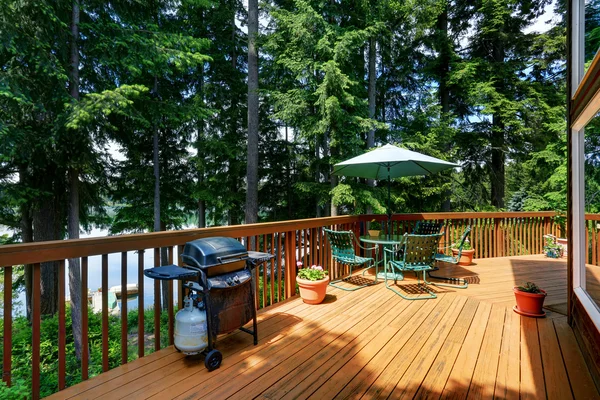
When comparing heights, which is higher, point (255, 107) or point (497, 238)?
point (255, 107)

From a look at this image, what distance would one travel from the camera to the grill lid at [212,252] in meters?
2.19

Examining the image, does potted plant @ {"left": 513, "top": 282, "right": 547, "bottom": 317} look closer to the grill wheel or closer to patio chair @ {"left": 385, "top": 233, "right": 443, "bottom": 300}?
patio chair @ {"left": 385, "top": 233, "right": 443, "bottom": 300}

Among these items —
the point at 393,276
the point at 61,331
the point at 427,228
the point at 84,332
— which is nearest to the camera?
the point at 61,331

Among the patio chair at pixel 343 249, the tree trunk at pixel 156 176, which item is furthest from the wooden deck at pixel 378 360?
the tree trunk at pixel 156 176

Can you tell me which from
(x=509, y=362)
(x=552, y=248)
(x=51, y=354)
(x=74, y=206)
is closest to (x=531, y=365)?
(x=509, y=362)

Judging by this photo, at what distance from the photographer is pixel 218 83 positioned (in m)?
9.66

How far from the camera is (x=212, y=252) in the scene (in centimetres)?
222

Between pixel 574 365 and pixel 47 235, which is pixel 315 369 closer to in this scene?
pixel 574 365

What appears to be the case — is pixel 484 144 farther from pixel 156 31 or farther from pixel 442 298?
pixel 156 31

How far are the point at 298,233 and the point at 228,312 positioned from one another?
1665 mm

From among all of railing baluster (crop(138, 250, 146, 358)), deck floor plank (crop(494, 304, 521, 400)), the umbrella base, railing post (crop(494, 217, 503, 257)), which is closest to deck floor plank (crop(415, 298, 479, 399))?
deck floor plank (crop(494, 304, 521, 400))

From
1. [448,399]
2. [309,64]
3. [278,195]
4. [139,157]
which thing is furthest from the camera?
[278,195]

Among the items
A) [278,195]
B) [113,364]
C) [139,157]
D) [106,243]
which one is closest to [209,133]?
[139,157]

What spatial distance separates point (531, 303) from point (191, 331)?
3.39m
